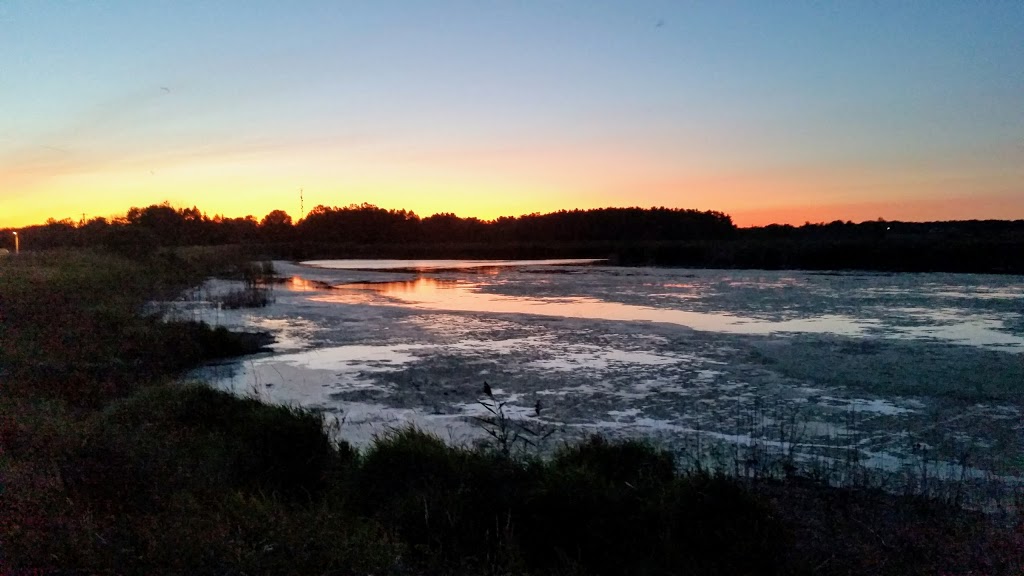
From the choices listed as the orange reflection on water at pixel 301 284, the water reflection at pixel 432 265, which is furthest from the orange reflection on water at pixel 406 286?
the water reflection at pixel 432 265

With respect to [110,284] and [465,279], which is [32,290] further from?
[465,279]

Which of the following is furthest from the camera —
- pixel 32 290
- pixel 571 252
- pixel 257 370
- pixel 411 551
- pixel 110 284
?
pixel 571 252

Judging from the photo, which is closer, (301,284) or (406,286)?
A: (406,286)

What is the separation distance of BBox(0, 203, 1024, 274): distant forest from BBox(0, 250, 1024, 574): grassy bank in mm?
27157

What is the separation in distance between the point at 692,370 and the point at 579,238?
2466 inches

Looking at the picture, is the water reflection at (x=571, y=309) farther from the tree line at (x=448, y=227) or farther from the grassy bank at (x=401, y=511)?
the tree line at (x=448, y=227)

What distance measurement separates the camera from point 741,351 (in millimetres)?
10695

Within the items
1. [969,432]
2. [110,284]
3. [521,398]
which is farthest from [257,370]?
[110,284]

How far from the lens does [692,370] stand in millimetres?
9375

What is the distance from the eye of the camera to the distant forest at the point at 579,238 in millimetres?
31156

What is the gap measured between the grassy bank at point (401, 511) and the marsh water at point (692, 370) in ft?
3.28

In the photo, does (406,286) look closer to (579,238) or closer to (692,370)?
(692,370)

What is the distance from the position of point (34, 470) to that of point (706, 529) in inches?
166

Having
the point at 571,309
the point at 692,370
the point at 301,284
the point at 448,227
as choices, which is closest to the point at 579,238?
the point at 448,227
